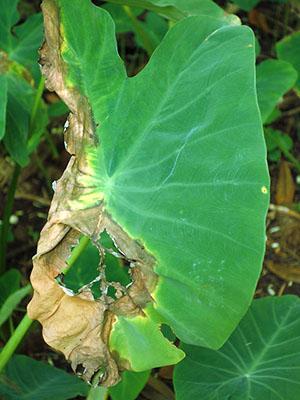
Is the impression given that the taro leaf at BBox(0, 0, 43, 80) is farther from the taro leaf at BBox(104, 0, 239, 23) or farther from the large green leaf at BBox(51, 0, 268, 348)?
the large green leaf at BBox(51, 0, 268, 348)

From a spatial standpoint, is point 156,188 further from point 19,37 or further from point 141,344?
point 19,37

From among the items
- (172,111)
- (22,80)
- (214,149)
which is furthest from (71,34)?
(22,80)

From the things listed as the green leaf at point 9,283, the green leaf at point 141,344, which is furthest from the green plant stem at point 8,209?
the green leaf at point 141,344

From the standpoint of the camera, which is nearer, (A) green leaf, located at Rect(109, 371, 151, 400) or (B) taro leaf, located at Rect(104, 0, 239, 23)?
(B) taro leaf, located at Rect(104, 0, 239, 23)

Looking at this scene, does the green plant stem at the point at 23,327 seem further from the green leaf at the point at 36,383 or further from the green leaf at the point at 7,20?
the green leaf at the point at 7,20

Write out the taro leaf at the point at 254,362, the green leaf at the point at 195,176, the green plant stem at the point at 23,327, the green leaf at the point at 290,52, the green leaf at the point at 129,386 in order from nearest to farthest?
the green leaf at the point at 195,176 → the green plant stem at the point at 23,327 → the taro leaf at the point at 254,362 → the green leaf at the point at 129,386 → the green leaf at the point at 290,52

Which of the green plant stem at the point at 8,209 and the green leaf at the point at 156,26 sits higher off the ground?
the green leaf at the point at 156,26

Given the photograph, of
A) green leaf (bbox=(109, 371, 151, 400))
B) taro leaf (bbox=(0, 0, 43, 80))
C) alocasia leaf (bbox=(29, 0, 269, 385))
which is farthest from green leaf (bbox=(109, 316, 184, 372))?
taro leaf (bbox=(0, 0, 43, 80))

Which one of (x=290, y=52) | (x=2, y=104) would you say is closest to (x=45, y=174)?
(x=290, y=52)
